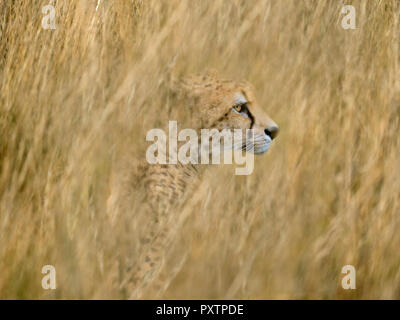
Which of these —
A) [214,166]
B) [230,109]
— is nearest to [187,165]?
[214,166]

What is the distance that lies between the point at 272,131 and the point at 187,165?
0.31m

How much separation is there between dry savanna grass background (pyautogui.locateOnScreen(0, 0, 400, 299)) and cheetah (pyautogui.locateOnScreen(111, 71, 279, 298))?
5 cm

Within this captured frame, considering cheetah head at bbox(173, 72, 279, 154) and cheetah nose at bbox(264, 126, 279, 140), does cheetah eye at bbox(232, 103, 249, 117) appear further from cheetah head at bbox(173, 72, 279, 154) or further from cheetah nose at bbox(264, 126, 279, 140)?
cheetah nose at bbox(264, 126, 279, 140)

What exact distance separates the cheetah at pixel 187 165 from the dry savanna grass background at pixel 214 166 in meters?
0.05

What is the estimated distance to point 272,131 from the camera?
2076 mm

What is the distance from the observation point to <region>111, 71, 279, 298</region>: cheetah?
5.48 ft

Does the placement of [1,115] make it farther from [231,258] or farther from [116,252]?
[231,258]

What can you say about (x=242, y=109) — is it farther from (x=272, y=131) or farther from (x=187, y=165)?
(x=187, y=165)

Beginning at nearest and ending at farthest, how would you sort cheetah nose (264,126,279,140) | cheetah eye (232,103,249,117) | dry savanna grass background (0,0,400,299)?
1. dry savanna grass background (0,0,400,299)
2. cheetah nose (264,126,279,140)
3. cheetah eye (232,103,249,117)

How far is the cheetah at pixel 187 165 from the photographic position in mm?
1670

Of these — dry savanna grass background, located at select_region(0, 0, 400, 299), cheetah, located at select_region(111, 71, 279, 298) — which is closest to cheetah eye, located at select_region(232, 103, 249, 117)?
cheetah, located at select_region(111, 71, 279, 298)

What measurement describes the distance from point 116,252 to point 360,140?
0.84m

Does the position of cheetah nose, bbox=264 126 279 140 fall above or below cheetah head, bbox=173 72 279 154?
below
